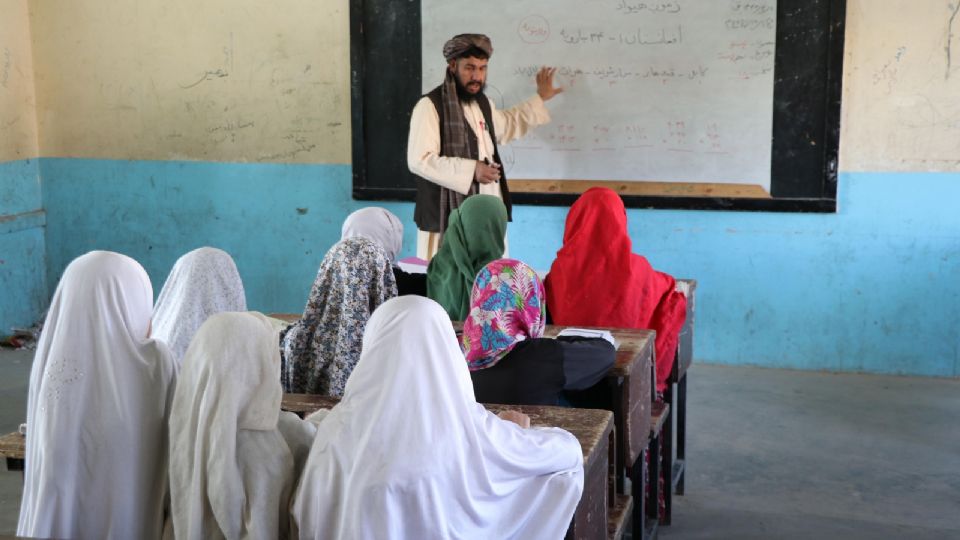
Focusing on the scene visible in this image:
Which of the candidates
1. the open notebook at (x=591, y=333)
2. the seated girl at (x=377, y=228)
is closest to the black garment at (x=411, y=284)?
the seated girl at (x=377, y=228)

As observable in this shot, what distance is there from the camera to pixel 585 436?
7.92ft

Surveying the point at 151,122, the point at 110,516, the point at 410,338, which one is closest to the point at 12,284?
the point at 151,122

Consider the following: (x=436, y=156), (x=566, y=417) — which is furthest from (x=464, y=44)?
(x=566, y=417)

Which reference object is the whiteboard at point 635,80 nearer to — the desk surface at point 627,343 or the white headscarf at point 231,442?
the desk surface at point 627,343

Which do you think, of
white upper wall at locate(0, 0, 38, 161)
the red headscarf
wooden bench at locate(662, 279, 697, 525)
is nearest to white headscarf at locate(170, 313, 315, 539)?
the red headscarf

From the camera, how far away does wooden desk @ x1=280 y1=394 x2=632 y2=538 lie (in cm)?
236

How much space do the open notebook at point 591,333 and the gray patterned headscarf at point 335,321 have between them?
1.66 ft

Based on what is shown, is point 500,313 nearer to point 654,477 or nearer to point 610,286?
point 610,286

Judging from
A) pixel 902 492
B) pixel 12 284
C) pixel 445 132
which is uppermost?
pixel 445 132

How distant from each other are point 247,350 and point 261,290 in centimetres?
437

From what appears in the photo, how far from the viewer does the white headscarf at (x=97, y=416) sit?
225 cm

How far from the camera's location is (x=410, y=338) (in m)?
2.03

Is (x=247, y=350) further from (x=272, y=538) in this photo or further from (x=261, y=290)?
(x=261, y=290)

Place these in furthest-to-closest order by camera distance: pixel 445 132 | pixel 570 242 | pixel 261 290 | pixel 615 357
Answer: pixel 261 290
pixel 445 132
pixel 570 242
pixel 615 357
